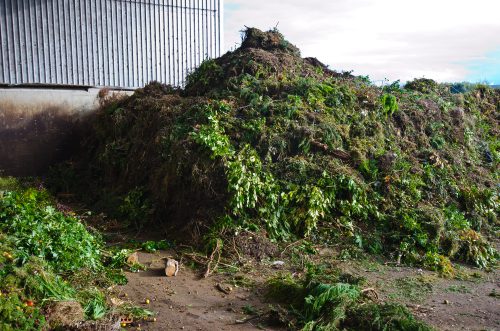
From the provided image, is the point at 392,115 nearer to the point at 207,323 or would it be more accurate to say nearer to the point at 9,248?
the point at 207,323

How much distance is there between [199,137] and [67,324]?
170 inches

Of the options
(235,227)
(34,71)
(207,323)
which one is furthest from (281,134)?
(34,71)

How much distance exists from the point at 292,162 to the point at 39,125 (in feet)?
21.1

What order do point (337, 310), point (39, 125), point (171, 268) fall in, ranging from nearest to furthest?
point (337, 310), point (171, 268), point (39, 125)

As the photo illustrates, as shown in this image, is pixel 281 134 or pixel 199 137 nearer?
pixel 199 137

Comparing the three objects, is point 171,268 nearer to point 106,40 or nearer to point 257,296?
point 257,296

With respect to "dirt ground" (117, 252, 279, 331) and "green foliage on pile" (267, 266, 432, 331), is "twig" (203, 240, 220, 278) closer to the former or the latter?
"dirt ground" (117, 252, 279, 331)

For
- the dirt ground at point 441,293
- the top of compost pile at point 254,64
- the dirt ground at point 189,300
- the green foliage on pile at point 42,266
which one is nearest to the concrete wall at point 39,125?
the top of compost pile at point 254,64

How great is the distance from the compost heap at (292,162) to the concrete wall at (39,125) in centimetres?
61

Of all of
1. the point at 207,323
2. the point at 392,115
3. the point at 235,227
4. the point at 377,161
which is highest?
the point at 392,115

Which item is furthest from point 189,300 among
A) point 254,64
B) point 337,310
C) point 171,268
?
point 254,64

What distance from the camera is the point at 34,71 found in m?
11.2

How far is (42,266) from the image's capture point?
519 cm

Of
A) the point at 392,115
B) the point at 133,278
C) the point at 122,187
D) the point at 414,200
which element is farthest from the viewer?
the point at 392,115
